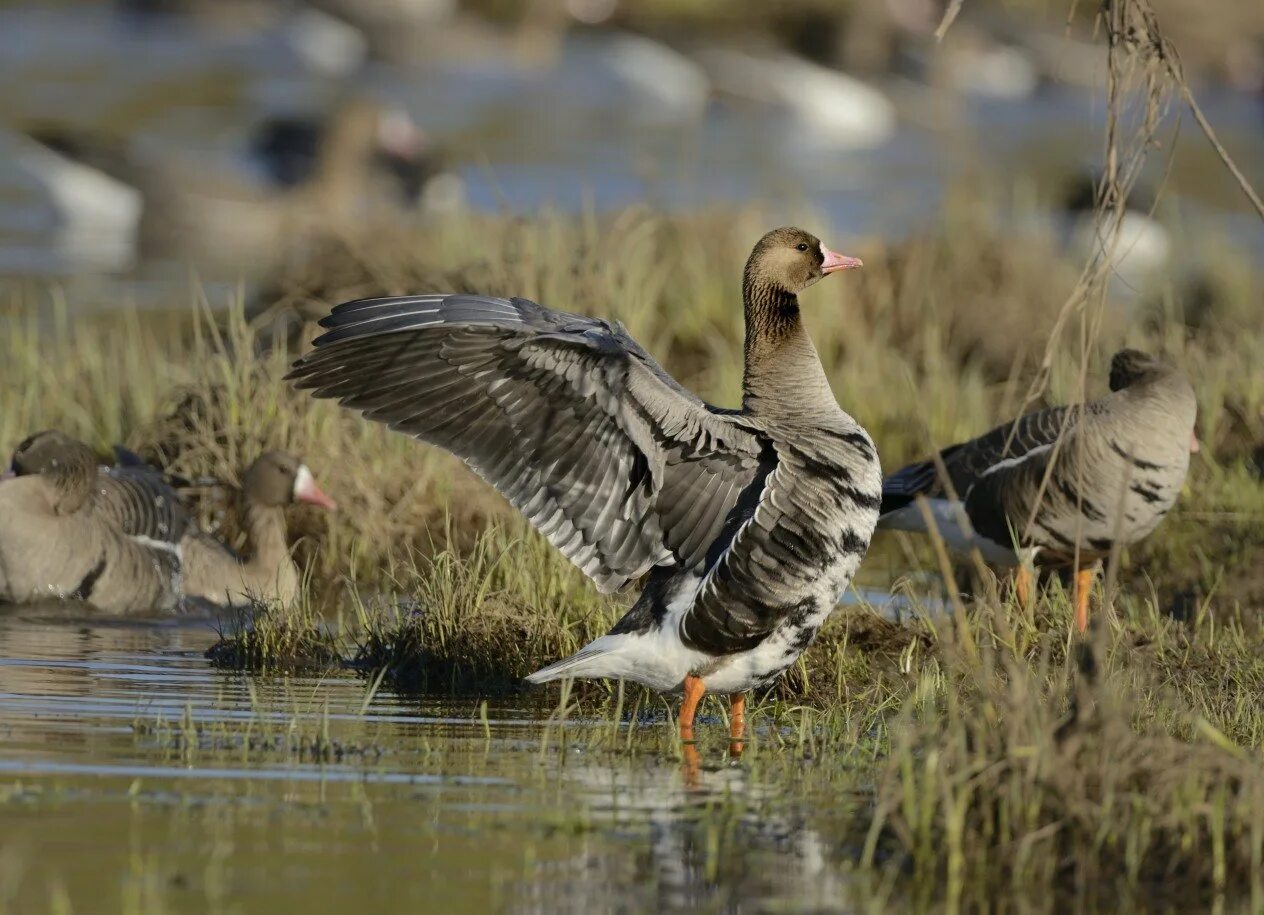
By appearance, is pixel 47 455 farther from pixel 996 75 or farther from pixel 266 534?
pixel 996 75

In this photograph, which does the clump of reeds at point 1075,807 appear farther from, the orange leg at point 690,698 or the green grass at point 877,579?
the orange leg at point 690,698

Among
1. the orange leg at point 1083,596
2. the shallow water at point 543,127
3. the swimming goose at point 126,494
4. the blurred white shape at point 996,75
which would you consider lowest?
the orange leg at point 1083,596

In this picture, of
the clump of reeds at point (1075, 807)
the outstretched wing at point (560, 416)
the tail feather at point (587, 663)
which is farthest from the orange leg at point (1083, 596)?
the clump of reeds at point (1075, 807)

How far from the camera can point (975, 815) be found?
18.5 ft

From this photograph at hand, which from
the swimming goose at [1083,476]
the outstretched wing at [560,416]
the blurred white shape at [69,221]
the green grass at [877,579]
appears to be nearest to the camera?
the green grass at [877,579]

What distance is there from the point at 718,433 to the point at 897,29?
37.0 m

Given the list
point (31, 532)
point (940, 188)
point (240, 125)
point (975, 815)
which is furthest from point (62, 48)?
point (975, 815)

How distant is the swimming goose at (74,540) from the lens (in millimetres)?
9938

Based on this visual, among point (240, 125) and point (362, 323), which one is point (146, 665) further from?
point (240, 125)

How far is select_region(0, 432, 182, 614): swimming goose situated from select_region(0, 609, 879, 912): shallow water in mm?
2078

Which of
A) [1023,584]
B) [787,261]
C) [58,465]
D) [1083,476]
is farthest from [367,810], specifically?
[1083,476]

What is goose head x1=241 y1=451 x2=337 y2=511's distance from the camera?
1049 centimetres

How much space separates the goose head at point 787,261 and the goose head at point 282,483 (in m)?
3.27

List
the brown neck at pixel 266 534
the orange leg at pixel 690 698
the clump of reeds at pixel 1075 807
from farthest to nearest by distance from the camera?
the brown neck at pixel 266 534, the orange leg at pixel 690 698, the clump of reeds at pixel 1075 807
